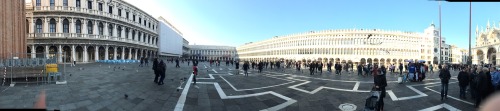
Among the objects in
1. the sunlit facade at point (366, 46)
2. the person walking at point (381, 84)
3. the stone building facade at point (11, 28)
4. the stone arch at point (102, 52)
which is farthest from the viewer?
the sunlit facade at point (366, 46)

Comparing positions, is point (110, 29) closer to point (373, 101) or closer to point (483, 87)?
point (373, 101)

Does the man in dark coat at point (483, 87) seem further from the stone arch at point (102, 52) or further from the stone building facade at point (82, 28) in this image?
the stone arch at point (102, 52)

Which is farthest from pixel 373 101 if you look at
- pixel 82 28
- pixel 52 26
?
pixel 52 26

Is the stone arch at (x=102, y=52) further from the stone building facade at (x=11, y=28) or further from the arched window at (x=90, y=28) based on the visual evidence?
the stone building facade at (x=11, y=28)

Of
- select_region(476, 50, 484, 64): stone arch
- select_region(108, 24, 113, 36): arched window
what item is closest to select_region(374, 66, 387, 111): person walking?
select_region(108, 24, 113, 36): arched window

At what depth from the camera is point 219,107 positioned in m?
7.38

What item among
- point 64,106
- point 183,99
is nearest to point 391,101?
point 183,99

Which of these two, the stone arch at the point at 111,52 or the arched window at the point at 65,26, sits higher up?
the arched window at the point at 65,26

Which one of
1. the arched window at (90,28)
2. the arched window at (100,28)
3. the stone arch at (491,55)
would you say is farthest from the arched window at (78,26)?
the stone arch at (491,55)

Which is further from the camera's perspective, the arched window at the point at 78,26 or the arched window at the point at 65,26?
the arched window at the point at 78,26

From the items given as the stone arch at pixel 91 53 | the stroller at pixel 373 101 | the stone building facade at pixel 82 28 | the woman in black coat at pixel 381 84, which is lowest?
the stroller at pixel 373 101

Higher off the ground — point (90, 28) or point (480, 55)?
point (90, 28)

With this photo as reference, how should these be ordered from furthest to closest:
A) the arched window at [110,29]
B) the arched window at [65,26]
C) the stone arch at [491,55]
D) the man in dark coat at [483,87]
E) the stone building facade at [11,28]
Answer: the stone arch at [491,55] → the arched window at [110,29] → the arched window at [65,26] → the stone building facade at [11,28] → the man in dark coat at [483,87]

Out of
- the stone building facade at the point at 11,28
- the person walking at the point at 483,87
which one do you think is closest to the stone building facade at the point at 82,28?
the stone building facade at the point at 11,28
